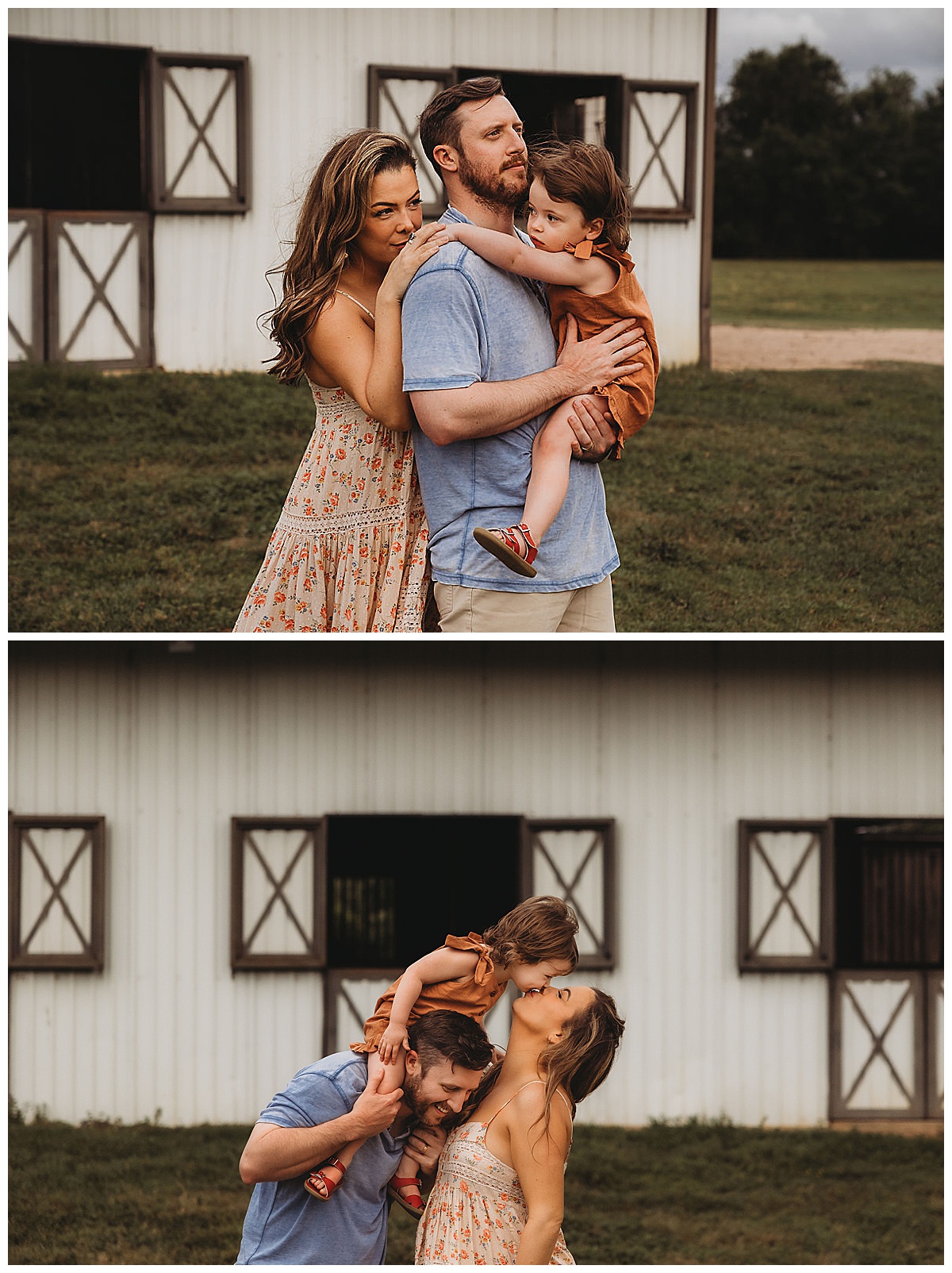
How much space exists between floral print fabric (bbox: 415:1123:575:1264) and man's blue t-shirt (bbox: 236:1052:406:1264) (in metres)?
0.15

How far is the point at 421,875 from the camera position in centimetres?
1050

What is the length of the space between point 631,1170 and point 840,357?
5.58 meters

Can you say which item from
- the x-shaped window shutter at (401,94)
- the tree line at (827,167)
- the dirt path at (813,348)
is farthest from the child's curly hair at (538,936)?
the tree line at (827,167)

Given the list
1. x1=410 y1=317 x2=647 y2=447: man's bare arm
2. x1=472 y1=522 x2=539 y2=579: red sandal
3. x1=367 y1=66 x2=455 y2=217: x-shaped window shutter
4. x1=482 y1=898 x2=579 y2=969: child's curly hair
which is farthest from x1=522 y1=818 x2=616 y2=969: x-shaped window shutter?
x1=367 y1=66 x2=455 y2=217: x-shaped window shutter

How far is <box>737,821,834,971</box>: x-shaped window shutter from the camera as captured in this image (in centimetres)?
639

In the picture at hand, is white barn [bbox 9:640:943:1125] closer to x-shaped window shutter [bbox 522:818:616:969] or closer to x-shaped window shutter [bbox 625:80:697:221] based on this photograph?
x-shaped window shutter [bbox 522:818:616:969]

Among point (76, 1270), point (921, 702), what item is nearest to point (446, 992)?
point (76, 1270)

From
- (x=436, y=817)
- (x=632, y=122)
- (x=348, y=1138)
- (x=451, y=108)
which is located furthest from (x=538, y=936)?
(x=632, y=122)

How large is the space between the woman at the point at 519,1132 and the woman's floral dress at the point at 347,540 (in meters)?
1.02

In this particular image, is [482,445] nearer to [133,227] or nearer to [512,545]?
[512,545]

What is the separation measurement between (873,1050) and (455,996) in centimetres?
382

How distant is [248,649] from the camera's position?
6059 mm

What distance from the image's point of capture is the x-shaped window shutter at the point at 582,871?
6.27 metres

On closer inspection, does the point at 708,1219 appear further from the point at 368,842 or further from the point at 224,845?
the point at 368,842
